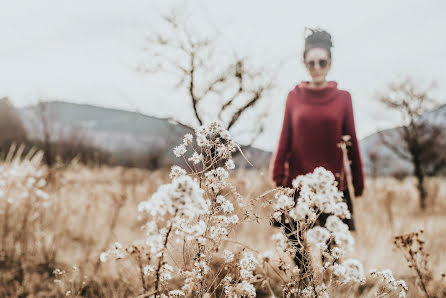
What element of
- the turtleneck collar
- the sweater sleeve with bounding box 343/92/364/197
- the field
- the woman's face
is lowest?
the field

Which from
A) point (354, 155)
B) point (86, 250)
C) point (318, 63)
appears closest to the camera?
point (354, 155)

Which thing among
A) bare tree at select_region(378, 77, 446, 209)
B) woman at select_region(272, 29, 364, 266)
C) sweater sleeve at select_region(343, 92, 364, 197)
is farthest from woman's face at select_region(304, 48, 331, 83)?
bare tree at select_region(378, 77, 446, 209)

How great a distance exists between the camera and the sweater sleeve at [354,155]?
284 cm

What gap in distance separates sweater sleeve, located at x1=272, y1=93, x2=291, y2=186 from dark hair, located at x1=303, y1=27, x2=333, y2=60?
421 mm

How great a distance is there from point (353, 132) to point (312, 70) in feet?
1.84

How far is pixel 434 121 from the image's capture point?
10.4 metres

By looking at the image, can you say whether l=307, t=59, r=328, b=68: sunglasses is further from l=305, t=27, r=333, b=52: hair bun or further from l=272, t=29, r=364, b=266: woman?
l=305, t=27, r=333, b=52: hair bun

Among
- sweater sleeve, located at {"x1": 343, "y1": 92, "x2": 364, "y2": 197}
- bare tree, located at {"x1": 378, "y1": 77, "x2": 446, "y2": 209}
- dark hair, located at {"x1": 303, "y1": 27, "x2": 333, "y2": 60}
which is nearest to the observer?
sweater sleeve, located at {"x1": 343, "y1": 92, "x2": 364, "y2": 197}

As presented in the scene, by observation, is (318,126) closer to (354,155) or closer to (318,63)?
(354,155)

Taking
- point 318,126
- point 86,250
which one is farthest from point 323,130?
point 86,250

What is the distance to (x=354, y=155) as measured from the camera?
284 centimetres

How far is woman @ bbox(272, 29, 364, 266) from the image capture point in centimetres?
286

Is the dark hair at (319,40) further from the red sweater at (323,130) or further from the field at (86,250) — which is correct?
the field at (86,250)

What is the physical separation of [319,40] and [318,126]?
666mm
